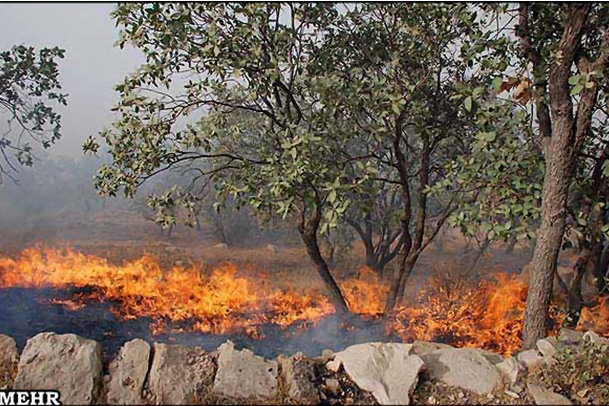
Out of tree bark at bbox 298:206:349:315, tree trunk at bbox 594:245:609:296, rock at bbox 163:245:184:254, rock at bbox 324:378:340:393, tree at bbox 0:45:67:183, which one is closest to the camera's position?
rock at bbox 324:378:340:393

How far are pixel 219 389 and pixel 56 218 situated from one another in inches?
187

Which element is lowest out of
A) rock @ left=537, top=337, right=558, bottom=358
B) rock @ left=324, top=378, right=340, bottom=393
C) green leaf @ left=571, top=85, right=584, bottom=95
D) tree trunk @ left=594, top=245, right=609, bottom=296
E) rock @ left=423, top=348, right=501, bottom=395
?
rock @ left=324, top=378, right=340, bottom=393

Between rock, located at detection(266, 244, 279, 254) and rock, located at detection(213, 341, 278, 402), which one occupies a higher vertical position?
rock, located at detection(266, 244, 279, 254)

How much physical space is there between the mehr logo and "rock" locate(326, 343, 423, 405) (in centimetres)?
176

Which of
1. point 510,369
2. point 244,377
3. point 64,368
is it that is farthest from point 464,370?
point 64,368

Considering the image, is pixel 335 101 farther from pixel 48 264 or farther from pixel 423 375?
pixel 48 264

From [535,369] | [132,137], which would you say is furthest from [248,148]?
[535,369]

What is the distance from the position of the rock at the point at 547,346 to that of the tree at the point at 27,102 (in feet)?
18.5

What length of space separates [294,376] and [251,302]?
2608mm

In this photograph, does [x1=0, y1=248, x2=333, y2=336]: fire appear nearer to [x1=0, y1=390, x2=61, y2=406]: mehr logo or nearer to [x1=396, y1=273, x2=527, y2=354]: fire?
[x1=396, y1=273, x2=527, y2=354]: fire

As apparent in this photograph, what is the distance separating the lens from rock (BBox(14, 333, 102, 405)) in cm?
315

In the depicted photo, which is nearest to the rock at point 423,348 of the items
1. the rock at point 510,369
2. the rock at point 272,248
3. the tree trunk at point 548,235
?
the rock at point 510,369

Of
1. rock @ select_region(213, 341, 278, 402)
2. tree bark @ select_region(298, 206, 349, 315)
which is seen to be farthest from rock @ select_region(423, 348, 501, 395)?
tree bark @ select_region(298, 206, 349, 315)

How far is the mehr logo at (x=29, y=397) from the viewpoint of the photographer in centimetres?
310
